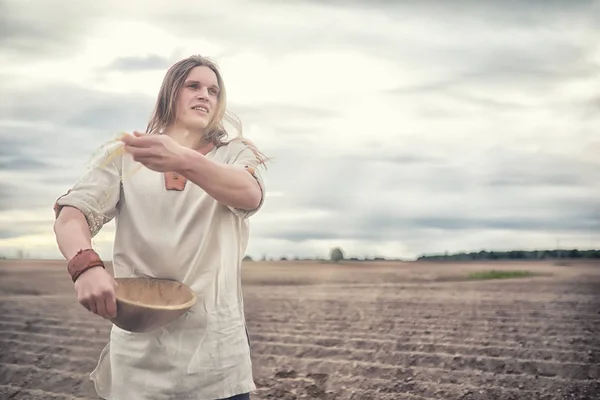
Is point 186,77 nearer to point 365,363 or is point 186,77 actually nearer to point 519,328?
point 365,363

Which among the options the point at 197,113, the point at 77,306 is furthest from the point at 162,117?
the point at 77,306

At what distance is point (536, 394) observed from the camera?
9.25 feet

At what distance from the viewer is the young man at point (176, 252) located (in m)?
0.92

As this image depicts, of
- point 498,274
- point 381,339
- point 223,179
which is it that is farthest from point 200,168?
point 498,274

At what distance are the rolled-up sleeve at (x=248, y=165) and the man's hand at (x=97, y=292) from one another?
201mm

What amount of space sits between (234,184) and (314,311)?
12.5 feet

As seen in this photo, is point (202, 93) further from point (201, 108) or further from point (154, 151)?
point (154, 151)

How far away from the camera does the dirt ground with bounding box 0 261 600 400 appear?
2.93 m

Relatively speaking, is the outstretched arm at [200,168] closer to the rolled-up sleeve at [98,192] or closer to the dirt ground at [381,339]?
the rolled-up sleeve at [98,192]

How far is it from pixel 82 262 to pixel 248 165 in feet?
0.87

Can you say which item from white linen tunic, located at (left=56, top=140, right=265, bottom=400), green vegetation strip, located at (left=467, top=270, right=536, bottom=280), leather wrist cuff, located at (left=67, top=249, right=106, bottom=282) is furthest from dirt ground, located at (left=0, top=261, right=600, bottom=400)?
leather wrist cuff, located at (left=67, top=249, right=106, bottom=282)

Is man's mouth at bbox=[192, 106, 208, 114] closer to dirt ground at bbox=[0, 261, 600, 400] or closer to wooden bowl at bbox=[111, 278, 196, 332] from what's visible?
wooden bowl at bbox=[111, 278, 196, 332]

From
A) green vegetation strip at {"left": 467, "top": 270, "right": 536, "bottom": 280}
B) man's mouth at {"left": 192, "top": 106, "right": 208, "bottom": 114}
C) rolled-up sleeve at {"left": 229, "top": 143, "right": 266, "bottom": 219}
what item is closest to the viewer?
rolled-up sleeve at {"left": 229, "top": 143, "right": 266, "bottom": 219}

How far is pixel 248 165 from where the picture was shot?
0.98 meters
